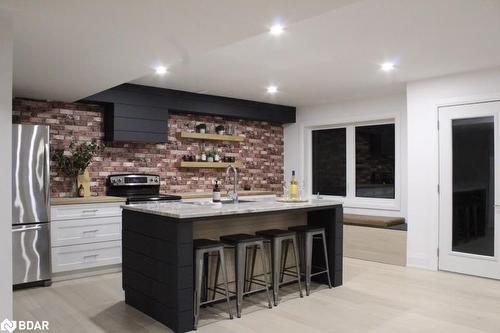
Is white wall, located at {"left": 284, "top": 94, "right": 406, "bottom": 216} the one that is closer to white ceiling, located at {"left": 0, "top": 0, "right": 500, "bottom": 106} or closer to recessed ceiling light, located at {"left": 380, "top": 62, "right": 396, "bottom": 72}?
white ceiling, located at {"left": 0, "top": 0, "right": 500, "bottom": 106}

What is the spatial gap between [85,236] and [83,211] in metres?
0.29

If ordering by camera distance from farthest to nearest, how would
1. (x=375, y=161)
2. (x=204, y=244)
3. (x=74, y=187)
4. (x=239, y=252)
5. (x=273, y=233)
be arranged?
(x=375, y=161)
(x=74, y=187)
(x=273, y=233)
(x=239, y=252)
(x=204, y=244)

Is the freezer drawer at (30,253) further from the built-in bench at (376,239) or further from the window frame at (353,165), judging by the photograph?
the window frame at (353,165)

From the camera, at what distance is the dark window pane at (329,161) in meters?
7.14

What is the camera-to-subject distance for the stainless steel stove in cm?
536

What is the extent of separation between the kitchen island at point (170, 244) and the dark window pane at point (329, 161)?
2899 millimetres

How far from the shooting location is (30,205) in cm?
441

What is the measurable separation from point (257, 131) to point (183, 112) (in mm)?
1568

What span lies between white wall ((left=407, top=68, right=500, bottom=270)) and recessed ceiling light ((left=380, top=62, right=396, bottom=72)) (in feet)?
2.65

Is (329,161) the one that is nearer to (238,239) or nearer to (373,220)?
(373,220)

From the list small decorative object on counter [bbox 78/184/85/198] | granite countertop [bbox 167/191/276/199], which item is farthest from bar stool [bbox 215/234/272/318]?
small decorative object on counter [bbox 78/184/85/198]

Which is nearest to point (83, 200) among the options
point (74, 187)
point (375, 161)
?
point (74, 187)

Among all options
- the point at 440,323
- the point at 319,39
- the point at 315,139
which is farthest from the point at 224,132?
the point at 440,323

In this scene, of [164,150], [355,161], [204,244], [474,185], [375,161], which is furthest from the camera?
[355,161]
